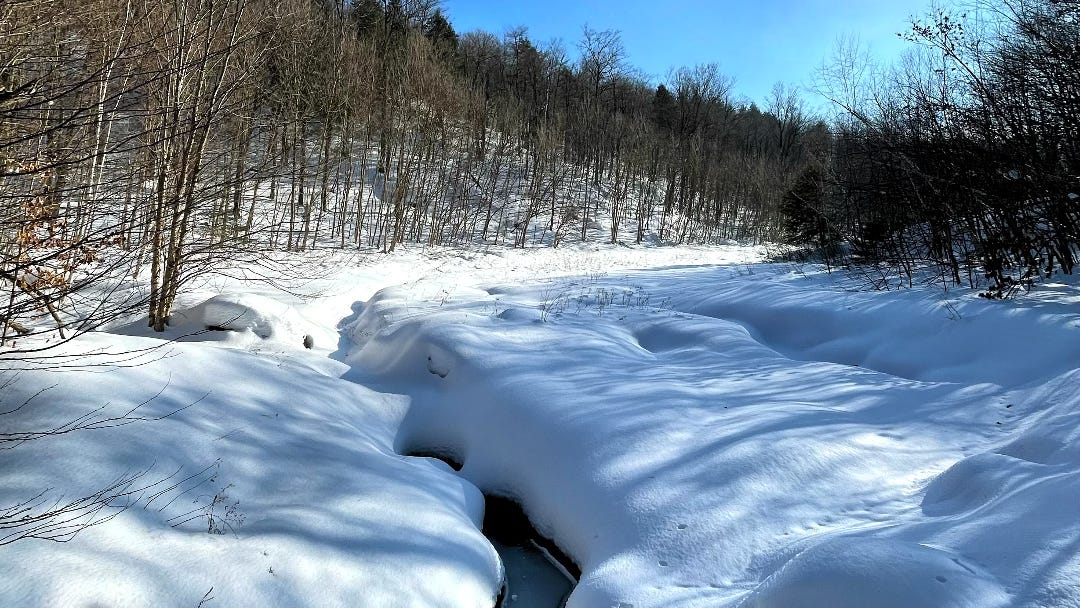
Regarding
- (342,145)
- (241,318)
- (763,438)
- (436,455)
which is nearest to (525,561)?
(436,455)

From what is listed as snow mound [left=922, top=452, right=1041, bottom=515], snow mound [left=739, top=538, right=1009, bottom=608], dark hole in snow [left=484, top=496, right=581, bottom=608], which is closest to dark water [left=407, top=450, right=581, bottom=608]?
dark hole in snow [left=484, top=496, right=581, bottom=608]

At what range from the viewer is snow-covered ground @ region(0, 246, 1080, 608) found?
3.08m

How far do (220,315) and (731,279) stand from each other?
32.3 ft

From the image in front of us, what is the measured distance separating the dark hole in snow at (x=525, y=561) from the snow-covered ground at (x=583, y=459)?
6.1 inches

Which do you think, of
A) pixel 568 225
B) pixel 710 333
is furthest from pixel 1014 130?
pixel 568 225

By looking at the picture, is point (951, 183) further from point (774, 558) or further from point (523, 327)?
point (774, 558)

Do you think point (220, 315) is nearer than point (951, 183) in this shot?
Yes

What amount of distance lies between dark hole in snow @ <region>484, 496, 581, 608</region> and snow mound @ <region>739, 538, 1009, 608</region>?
160 cm

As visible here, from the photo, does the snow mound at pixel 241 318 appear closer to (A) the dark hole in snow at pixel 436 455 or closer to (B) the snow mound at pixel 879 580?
(A) the dark hole in snow at pixel 436 455

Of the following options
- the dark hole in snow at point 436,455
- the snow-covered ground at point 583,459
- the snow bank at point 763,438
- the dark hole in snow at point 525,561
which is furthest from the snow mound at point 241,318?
the dark hole in snow at point 525,561

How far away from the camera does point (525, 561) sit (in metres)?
4.68

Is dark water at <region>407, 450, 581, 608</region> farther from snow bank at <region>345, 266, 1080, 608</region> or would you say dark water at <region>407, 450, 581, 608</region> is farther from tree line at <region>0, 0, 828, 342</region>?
tree line at <region>0, 0, 828, 342</region>

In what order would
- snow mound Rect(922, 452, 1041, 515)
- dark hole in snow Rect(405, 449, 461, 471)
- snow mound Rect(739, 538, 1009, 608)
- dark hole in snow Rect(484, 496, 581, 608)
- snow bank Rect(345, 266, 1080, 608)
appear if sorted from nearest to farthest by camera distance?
snow mound Rect(739, 538, 1009, 608) → snow bank Rect(345, 266, 1080, 608) → snow mound Rect(922, 452, 1041, 515) → dark hole in snow Rect(484, 496, 581, 608) → dark hole in snow Rect(405, 449, 461, 471)

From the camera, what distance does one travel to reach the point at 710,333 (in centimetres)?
835
